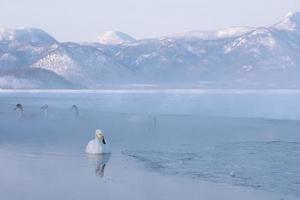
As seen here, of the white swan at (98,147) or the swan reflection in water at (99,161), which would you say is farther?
the white swan at (98,147)

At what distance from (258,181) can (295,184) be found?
38.8 inches

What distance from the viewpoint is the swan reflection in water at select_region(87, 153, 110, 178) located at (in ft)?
53.3

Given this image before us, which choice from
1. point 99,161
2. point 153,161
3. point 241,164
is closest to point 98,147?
point 99,161

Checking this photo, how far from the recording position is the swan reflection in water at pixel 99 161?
53.3 ft

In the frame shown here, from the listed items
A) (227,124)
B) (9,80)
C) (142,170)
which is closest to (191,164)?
(142,170)

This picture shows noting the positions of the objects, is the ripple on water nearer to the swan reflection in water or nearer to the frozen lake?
A: the frozen lake

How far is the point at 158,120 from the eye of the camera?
32969 mm

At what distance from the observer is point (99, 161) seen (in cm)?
1828

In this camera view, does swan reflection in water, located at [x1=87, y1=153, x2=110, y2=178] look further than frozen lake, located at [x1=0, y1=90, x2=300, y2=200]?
Yes

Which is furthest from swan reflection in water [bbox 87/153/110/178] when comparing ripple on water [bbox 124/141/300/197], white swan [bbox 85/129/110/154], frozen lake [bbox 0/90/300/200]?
ripple on water [bbox 124/141/300/197]

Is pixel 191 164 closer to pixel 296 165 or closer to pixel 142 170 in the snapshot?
pixel 142 170

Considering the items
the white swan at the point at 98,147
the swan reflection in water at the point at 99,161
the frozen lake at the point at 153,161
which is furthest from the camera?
the white swan at the point at 98,147

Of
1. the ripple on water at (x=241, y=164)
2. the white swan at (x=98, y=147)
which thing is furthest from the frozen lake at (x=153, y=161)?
the white swan at (x=98, y=147)

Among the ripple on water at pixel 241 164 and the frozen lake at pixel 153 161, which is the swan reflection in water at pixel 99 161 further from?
the ripple on water at pixel 241 164
